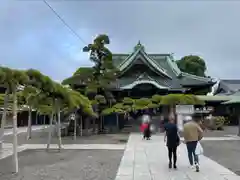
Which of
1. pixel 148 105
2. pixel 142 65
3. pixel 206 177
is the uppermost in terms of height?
pixel 142 65

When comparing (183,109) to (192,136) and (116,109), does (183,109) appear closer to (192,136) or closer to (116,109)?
(116,109)

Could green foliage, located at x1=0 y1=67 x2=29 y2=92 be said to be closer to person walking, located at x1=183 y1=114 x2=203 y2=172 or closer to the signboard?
person walking, located at x1=183 y1=114 x2=203 y2=172

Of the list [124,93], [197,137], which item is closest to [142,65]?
[124,93]

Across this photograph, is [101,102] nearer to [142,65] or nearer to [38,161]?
[142,65]

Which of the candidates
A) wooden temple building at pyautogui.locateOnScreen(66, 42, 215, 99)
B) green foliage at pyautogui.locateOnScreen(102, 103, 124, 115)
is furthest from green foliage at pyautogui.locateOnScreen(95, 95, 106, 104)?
wooden temple building at pyautogui.locateOnScreen(66, 42, 215, 99)

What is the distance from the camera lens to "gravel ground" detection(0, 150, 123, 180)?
866 cm

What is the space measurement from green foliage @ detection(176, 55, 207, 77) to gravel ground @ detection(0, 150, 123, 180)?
3770 centimetres

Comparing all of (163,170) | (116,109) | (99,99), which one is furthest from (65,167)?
(116,109)

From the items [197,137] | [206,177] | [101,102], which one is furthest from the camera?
[101,102]

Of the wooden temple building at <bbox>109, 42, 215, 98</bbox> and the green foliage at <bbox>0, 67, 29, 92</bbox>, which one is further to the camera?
the wooden temple building at <bbox>109, 42, 215, 98</bbox>

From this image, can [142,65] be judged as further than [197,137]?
Yes

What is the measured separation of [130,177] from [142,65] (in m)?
22.9

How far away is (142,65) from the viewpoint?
30.9 meters

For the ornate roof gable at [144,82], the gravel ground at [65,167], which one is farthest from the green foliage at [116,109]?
the gravel ground at [65,167]
